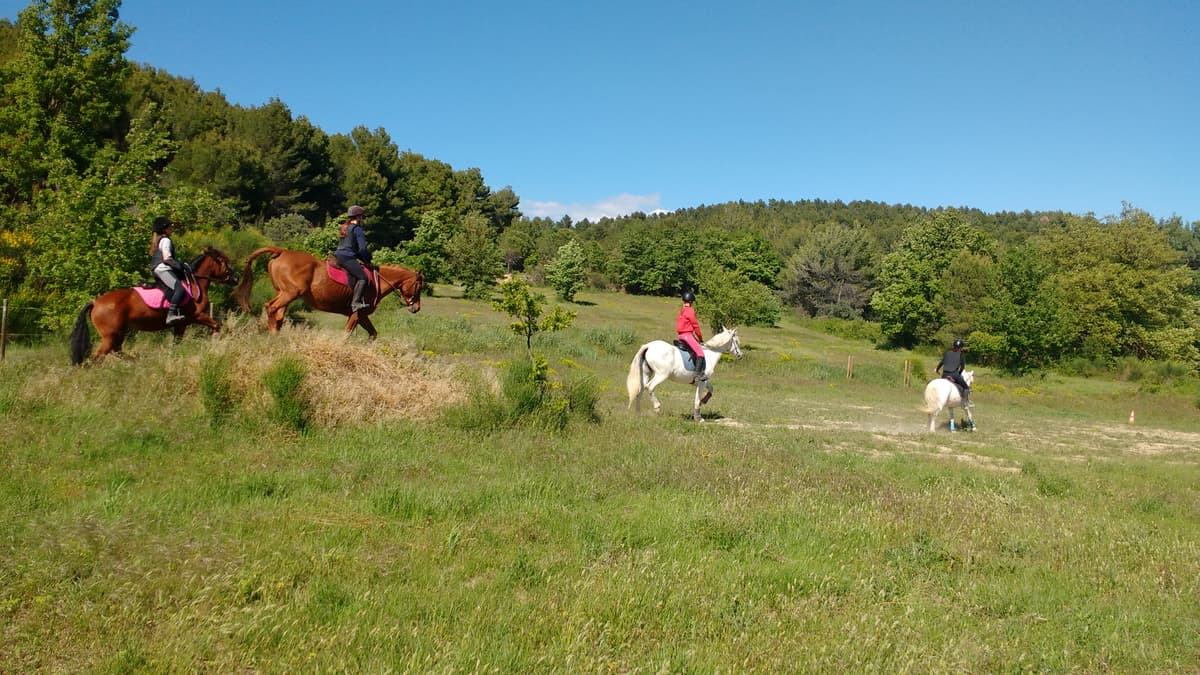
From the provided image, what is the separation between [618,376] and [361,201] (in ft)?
177

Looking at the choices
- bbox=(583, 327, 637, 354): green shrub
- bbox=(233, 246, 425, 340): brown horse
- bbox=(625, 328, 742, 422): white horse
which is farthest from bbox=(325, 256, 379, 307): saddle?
bbox=(583, 327, 637, 354): green shrub

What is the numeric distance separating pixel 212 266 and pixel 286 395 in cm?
472

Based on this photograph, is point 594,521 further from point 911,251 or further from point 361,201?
point 911,251

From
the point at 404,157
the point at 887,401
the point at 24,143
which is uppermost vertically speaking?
the point at 404,157

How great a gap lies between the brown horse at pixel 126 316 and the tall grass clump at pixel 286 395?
3.71 metres

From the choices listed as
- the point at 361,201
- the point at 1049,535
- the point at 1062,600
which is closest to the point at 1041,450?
the point at 1049,535

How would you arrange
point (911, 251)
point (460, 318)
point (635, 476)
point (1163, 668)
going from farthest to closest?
point (911, 251) < point (460, 318) < point (635, 476) < point (1163, 668)

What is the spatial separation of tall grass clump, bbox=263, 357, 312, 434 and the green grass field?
0.13 meters

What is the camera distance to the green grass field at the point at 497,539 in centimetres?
418

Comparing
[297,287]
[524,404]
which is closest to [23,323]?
[297,287]

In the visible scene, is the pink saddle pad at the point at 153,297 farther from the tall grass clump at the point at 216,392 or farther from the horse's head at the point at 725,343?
the horse's head at the point at 725,343

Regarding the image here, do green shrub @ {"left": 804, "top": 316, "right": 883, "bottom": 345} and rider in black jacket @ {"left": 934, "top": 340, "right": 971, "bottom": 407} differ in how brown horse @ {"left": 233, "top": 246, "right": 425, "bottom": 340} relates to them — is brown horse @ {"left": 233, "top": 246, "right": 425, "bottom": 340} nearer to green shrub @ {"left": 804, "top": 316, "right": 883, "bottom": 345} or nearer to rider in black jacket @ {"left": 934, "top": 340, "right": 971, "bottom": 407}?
rider in black jacket @ {"left": 934, "top": 340, "right": 971, "bottom": 407}

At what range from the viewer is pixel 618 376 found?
2678 centimetres

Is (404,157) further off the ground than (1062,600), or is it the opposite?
(404,157)
